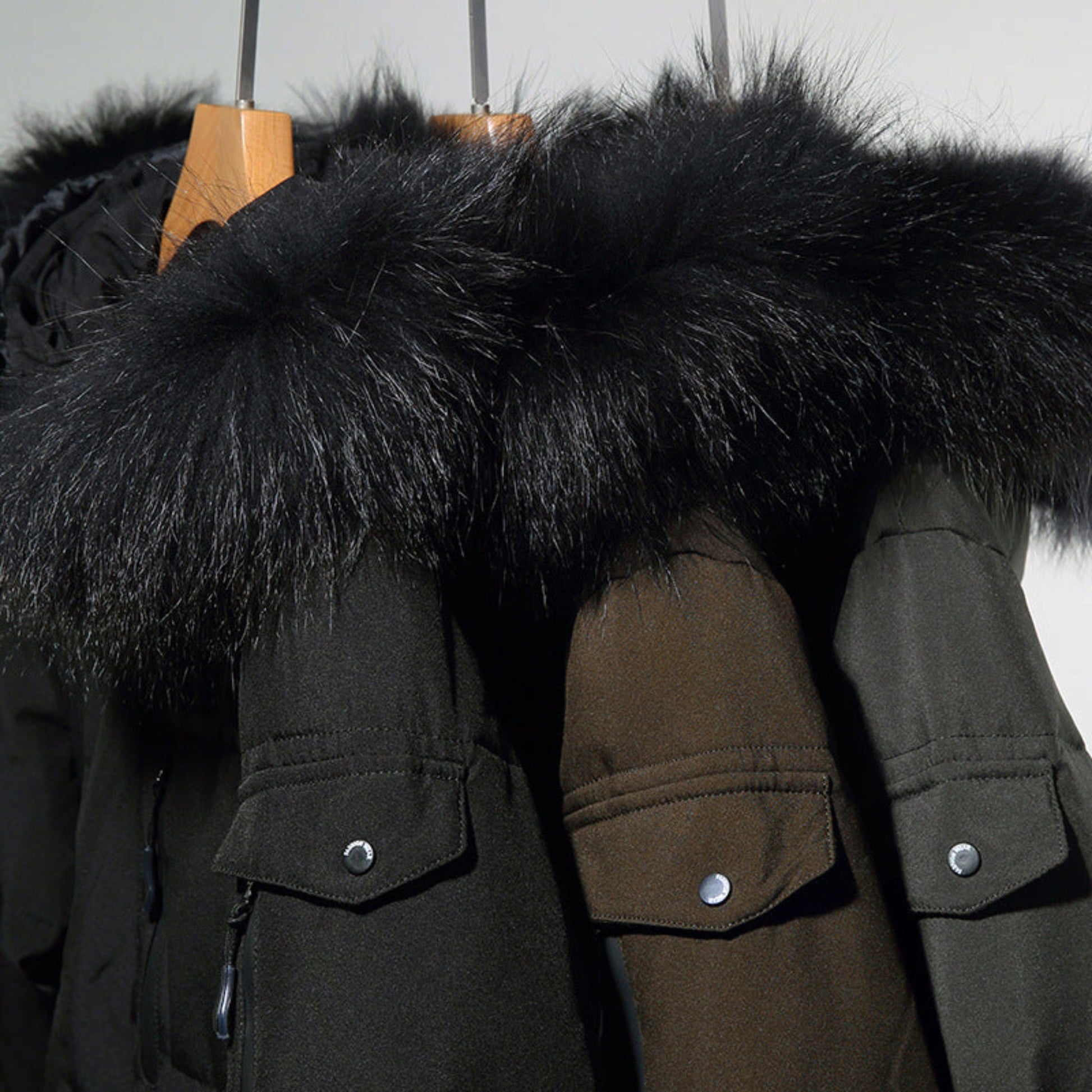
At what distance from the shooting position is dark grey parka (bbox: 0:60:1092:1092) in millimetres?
471

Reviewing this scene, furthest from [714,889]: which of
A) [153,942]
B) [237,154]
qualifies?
[237,154]

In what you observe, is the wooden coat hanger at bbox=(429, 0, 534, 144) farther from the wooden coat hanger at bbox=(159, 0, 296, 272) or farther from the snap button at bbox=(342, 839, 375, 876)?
the snap button at bbox=(342, 839, 375, 876)

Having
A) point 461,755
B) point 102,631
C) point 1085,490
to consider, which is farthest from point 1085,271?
point 102,631

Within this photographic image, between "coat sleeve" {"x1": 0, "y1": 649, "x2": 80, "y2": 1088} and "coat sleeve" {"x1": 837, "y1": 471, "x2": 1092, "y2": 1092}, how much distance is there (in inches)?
17.9

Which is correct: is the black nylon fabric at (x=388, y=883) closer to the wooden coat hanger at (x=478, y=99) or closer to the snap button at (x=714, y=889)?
the snap button at (x=714, y=889)

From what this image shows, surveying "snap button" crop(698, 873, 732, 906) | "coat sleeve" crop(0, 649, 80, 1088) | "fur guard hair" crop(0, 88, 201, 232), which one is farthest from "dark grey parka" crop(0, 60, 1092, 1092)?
"fur guard hair" crop(0, 88, 201, 232)

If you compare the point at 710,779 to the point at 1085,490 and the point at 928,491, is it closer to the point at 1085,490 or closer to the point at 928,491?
the point at 928,491

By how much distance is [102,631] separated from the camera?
1.73ft

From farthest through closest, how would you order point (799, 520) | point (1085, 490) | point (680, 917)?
point (1085, 490) < point (799, 520) < point (680, 917)

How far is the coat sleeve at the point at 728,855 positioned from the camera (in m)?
0.48

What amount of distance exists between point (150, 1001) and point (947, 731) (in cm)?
44

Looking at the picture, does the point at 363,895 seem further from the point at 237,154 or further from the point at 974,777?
the point at 237,154

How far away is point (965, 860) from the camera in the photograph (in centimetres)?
53

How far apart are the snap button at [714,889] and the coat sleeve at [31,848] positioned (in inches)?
16.2
